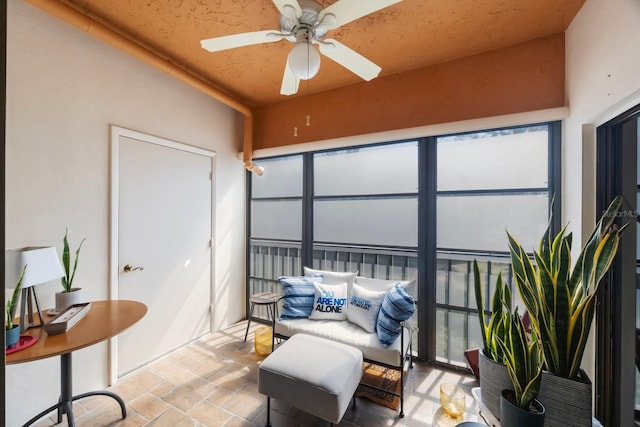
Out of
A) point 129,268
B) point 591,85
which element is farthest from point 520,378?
point 129,268

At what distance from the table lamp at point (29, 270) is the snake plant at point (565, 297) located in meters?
2.53

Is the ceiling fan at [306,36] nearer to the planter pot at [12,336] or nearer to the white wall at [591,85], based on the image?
the white wall at [591,85]

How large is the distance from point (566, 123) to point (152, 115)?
11.4ft

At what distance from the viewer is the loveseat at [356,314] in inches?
77.9

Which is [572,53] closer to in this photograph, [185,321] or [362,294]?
[362,294]

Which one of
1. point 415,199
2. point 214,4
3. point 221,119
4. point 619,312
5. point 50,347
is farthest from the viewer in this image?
point 221,119

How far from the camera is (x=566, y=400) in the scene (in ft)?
3.40

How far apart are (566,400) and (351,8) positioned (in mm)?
1925

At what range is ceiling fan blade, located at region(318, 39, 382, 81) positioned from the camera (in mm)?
1518

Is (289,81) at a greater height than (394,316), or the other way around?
(289,81)

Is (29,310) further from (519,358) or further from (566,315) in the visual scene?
(566,315)

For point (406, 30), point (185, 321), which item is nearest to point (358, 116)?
point (406, 30)

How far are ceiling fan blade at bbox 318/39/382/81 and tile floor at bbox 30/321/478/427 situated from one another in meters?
2.37

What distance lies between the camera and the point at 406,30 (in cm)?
196
